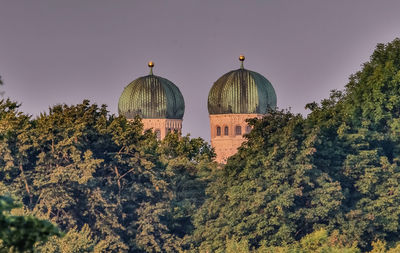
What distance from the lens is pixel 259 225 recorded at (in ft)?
179

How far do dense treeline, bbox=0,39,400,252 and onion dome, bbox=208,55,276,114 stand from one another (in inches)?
2425

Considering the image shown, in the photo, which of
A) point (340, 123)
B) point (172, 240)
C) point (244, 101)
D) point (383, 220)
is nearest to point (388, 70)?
point (340, 123)

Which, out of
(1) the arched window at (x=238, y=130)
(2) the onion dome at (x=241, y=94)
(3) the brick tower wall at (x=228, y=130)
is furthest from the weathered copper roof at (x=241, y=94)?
(1) the arched window at (x=238, y=130)

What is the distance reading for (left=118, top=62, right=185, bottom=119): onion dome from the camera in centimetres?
12531

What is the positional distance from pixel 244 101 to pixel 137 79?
33.2 feet

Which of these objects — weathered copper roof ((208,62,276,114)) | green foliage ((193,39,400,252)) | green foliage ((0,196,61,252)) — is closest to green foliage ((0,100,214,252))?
green foliage ((193,39,400,252))

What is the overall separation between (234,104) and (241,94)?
1394 millimetres

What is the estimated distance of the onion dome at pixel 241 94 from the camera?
124m

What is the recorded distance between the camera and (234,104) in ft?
414

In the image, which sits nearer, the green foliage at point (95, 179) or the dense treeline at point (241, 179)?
the dense treeline at point (241, 179)

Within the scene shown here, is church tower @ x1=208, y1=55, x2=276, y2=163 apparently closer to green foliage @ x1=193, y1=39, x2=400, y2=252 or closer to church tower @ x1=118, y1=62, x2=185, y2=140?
church tower @ x1=118, y1=62, x2=185, y2=140

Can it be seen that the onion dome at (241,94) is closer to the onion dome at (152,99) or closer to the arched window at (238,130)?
the arched window at (238,130)

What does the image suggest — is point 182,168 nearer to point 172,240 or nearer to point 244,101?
point 172,240

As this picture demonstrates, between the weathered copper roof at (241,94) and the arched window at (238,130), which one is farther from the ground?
the weathered copper roof at (241,94)
